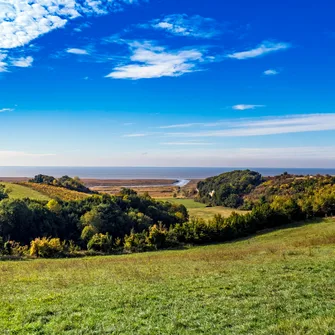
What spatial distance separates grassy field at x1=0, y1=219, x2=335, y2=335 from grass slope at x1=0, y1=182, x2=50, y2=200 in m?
69.7

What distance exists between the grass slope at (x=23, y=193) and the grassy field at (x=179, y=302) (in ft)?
229

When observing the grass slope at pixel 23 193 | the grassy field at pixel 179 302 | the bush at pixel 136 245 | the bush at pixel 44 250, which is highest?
the grassy field at pixel 179 302

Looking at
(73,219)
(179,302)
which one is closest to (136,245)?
(73,219)

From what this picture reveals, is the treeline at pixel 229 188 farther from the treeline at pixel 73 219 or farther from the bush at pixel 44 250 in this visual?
the bush at pixel 44 250

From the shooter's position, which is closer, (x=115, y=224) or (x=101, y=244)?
(x=101, y=244)

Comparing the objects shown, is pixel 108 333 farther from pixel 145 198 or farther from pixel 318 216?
pixel 145 198

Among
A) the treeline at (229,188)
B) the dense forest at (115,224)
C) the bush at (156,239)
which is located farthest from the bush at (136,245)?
the treeline at (229,188)

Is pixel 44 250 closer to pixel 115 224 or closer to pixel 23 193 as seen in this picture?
pixel 115 224

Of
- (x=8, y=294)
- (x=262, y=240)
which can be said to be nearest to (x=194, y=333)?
(x=8, y=294)

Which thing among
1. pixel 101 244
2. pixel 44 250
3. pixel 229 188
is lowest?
pixel 101 244

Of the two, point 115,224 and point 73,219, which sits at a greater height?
point 73,219

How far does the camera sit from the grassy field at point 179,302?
938 centimetres

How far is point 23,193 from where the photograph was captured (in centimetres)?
8862

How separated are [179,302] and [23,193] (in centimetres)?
8666
